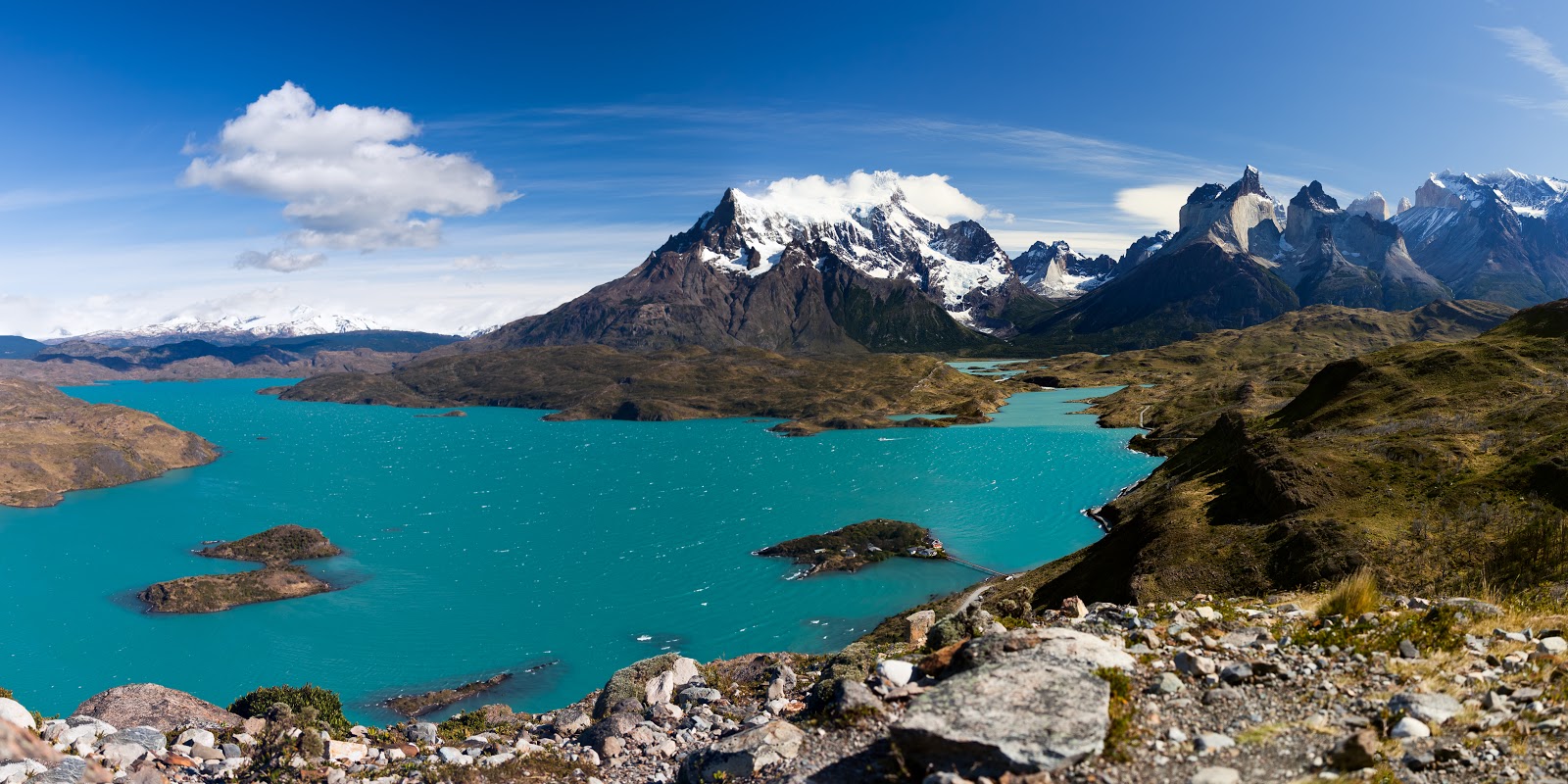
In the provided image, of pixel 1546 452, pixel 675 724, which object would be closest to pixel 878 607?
pixel 1546 452

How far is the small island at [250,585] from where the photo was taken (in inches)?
4186

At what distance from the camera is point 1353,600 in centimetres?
2083

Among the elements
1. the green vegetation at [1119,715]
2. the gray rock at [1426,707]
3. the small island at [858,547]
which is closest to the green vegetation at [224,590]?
the small island at [858,547]

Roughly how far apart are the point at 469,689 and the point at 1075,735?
249 feet

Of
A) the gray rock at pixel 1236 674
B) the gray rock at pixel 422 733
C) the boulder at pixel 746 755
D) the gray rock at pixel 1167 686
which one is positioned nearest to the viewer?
the gray rock at pixel 1167 686

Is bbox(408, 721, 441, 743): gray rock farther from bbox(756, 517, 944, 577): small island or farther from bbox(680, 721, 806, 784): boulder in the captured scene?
bbox(756, 517, 944, 577): small island

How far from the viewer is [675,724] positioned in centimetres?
2477

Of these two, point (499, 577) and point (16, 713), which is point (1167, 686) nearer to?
point (16, 713)

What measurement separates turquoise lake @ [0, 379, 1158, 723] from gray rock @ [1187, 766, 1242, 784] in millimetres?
69482

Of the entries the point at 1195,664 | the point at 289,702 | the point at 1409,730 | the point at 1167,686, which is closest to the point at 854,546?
the point at 289,702

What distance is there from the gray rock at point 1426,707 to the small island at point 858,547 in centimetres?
9756

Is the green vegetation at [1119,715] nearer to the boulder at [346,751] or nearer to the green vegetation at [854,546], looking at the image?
the boulder at [346,751]

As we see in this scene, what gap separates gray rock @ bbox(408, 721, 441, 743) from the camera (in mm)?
25188

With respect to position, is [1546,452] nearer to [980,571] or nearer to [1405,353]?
[980,571]
